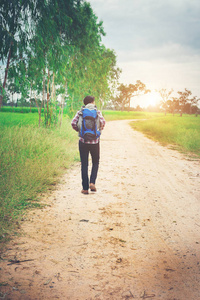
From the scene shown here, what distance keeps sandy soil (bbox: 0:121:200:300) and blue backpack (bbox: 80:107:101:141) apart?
1.34 m

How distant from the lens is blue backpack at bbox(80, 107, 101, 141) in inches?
182

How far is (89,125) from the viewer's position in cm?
468

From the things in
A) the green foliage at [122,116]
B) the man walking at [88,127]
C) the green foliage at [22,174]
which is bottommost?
the green foliage at [22,174]

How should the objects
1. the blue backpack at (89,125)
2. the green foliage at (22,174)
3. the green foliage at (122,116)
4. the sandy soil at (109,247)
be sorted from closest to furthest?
the sandy soil at (109,247)
the green foliage at (22,174)
the blue backpack at (89,125)
the green foliage at (122,116)

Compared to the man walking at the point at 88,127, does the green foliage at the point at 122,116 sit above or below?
above

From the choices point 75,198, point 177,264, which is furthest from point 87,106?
point 177,264

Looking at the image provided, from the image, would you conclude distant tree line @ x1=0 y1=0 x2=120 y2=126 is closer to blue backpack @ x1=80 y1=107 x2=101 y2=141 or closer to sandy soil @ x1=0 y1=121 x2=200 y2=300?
blue backpack @ x1=80 y1=107 x2=101 y2=141

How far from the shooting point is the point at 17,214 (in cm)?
369

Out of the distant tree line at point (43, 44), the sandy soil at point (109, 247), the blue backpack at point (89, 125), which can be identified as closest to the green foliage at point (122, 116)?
the distant tree line at point (43, 44)

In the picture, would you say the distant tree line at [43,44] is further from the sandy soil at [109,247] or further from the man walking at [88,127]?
the sandy soil at [109,247]

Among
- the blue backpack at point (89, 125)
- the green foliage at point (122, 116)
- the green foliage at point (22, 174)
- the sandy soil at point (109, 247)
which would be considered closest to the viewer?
the sandy soil at point (109, 247)

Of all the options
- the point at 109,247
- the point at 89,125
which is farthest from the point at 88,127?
the point at 109,247

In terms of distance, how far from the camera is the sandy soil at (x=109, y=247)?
224cm

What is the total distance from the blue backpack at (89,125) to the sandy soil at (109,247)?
1.34 meters
